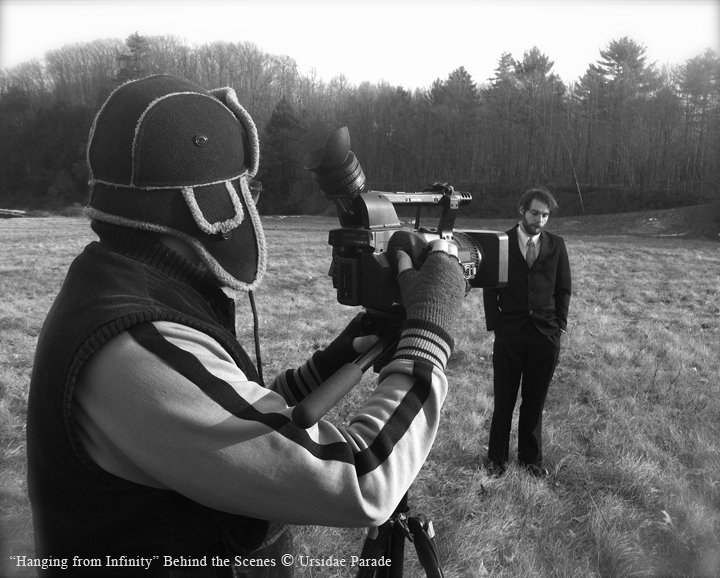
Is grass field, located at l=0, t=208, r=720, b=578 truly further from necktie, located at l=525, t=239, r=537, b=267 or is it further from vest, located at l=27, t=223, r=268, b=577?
vest, located at l=27, t=223, r=268, b=577

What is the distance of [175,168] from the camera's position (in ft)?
4.55

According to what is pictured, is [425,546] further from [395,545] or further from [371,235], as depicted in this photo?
[371,235]

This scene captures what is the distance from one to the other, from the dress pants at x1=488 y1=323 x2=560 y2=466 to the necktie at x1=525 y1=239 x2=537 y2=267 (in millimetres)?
490

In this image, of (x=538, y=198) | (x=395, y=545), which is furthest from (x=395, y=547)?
(x=538, y=198)

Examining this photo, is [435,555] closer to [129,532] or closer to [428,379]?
[428,379]

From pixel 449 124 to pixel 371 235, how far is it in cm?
4758

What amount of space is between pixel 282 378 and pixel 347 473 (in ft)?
2.91

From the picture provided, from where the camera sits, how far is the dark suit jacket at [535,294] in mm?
4332

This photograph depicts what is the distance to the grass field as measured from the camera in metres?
3.20

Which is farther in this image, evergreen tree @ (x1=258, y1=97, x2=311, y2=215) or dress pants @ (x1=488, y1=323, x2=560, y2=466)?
evergreen tree @ (x1=258, y1=97, x2=311, y2=215)

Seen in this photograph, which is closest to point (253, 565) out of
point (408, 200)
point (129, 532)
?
point (129, 532)

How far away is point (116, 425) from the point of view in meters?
1.12

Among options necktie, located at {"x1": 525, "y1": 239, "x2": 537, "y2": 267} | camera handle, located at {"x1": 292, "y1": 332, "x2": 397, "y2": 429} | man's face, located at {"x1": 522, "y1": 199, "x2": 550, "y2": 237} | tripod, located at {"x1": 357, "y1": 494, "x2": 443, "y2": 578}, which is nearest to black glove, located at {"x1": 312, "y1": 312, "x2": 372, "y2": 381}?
camera handle, located at {"x1": 292, "y1": 332, "x2": 397, "y2": 429}

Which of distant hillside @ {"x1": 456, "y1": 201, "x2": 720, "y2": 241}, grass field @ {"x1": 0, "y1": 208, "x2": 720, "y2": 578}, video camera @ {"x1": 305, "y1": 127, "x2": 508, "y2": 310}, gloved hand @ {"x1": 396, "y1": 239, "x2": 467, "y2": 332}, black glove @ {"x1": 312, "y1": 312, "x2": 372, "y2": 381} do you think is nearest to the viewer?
gloved hand @ {"x1": 396, "y1": 239, "x2": 467, "y2": 332}
